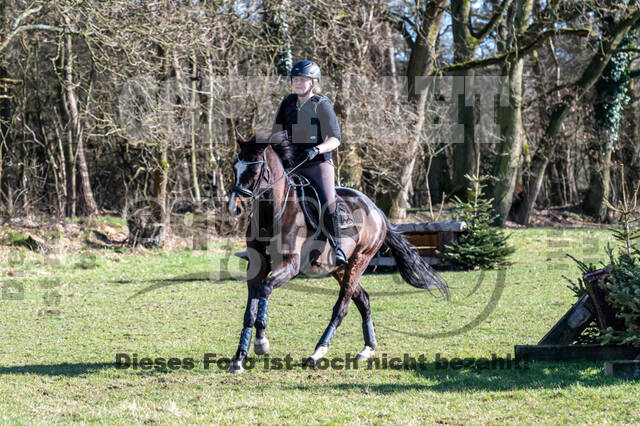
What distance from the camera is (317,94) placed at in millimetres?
7273

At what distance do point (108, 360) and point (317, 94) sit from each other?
3.74m

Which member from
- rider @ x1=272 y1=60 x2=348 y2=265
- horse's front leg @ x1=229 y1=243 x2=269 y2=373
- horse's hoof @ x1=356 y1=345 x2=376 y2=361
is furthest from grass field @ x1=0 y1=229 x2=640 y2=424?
rider @ x1=272 y1=60 x2=348 y2=265

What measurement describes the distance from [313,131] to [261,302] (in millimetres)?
1871

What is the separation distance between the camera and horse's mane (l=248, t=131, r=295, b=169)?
21.6 feet

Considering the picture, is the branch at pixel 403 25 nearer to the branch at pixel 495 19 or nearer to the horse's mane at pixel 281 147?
the branch at pixel 495 19

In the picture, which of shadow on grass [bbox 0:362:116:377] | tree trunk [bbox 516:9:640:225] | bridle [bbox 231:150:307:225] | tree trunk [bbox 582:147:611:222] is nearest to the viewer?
bridle [bbox 231:150:307:225]

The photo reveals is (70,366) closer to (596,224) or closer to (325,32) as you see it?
(325,32)

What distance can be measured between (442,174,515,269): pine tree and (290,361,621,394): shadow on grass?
8.55 metres

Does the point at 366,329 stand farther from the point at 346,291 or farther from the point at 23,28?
the point at 23,28

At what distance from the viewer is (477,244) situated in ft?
50.6

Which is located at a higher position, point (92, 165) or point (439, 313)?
point (92, 165)

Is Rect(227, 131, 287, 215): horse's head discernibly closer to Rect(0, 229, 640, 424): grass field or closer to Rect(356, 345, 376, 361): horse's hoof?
Rect(0, 229, 640, 424): grass field

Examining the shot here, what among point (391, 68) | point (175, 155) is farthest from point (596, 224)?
point (175, 155)

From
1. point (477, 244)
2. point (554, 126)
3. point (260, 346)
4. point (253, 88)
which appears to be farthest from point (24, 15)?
point (554, 126)
